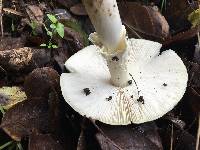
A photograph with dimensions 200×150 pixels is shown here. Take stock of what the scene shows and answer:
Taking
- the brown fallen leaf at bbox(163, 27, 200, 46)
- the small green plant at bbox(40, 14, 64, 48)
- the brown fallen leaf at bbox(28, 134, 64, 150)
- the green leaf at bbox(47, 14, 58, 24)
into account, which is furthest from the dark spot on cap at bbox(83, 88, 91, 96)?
the brown fallen leaf at bbox(163, 27, 200, 46)

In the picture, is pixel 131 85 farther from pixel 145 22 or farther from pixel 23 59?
pixel 23 59

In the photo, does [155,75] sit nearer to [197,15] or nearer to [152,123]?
[152,123]

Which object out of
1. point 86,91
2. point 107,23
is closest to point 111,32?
point 107,23

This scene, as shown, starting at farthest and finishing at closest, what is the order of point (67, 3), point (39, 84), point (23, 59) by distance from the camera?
point (67, 3) < point (23, 59) < point (39, 84)

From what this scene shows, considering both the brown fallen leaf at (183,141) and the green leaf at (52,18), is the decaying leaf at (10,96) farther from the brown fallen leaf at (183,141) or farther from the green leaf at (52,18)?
the brown fallen leaf at (183,141)

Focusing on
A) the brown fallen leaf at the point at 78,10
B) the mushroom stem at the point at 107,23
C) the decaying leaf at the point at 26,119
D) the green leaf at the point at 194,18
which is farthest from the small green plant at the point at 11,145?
the green leaf at the point at 194,18

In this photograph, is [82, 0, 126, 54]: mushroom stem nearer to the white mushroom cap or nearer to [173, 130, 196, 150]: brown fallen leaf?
the white mushroom cap
